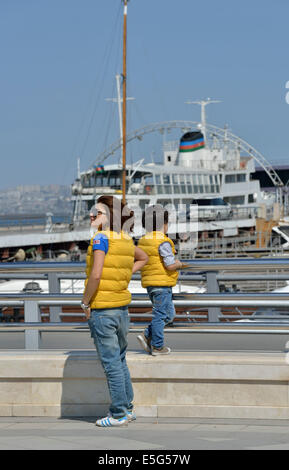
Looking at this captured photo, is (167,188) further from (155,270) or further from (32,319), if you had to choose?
(155,270)

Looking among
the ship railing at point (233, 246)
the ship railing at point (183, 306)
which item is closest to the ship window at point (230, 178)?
the ship railing at point (233, 246)

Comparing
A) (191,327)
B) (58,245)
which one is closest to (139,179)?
(58,245)

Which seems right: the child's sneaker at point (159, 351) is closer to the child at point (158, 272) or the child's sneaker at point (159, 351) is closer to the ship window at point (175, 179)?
the child at point (158, 272)

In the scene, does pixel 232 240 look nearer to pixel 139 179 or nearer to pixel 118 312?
pixel 139 179

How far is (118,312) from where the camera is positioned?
6906 mm

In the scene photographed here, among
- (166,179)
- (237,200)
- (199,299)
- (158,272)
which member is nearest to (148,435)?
(199,299)

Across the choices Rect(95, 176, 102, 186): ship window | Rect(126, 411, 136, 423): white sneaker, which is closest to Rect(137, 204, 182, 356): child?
Rect(126, 411, 136, 423): white sneaker

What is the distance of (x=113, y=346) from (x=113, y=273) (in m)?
0.63

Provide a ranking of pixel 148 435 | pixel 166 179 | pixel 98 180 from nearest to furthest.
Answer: pixel 148 435 < pixel 98 180 < pixel 166 179

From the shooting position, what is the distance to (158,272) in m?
7.78

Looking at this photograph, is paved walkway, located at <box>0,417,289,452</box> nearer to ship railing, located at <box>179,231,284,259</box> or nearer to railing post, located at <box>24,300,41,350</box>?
railing post, located at <box>24,300,41,350</box>

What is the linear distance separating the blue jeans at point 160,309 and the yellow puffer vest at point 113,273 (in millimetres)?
794
